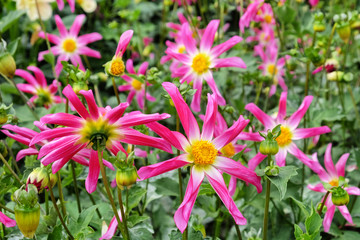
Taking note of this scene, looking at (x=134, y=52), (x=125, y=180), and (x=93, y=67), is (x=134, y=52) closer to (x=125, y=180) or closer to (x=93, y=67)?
(x=93, y=67)

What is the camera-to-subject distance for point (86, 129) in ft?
2.61

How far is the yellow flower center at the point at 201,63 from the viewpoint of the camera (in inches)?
54.3

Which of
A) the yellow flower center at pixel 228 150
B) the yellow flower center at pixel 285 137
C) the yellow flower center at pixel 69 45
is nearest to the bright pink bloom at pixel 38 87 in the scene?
the yellow flower center at pixel 69 45

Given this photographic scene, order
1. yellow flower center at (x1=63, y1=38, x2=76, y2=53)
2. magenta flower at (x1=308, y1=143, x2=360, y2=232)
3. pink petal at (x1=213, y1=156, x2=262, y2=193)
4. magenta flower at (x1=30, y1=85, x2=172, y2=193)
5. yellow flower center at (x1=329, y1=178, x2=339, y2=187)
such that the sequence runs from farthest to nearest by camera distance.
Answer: yellow flower center at (x1=63, y1=38, x2=76, y2=53) < yellow flower center at (x1=329, y1=178, x2=339, y2=187) < magenta flower at (x1=308, y1=143, x2=360, y2=232) < pink petal at (x1=213, y1=156, x2=262, y2=193) < magenta flower at (x1=30, y1=85, x2=172, y2=193)

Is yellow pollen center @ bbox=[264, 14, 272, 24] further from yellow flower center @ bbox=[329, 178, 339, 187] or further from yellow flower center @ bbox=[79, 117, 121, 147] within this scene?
yellow flower center @ bbox=[79, 117, 121, 147]

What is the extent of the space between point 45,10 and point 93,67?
23.5 inches

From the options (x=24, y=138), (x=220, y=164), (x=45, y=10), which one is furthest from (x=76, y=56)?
(x=220, y=164)

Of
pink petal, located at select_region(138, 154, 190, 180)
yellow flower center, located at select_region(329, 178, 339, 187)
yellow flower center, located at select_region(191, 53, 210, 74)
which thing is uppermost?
yellow flower center, located at select_region(191, 53, 210, 74)

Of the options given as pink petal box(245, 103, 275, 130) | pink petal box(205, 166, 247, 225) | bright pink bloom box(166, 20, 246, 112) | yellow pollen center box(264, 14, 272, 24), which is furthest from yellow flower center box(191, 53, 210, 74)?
yellow pollen center box(264, 14, 272, 24)

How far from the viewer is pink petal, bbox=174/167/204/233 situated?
0.80m

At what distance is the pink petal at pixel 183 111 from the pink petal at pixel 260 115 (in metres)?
0.28

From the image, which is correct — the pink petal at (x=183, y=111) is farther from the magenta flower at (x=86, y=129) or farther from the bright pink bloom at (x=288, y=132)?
the bright pink bloom at (x=288, y=132)

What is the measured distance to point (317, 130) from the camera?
1.21 metres

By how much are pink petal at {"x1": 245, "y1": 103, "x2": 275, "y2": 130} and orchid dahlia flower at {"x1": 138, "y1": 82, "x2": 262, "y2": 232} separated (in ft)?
0.89
